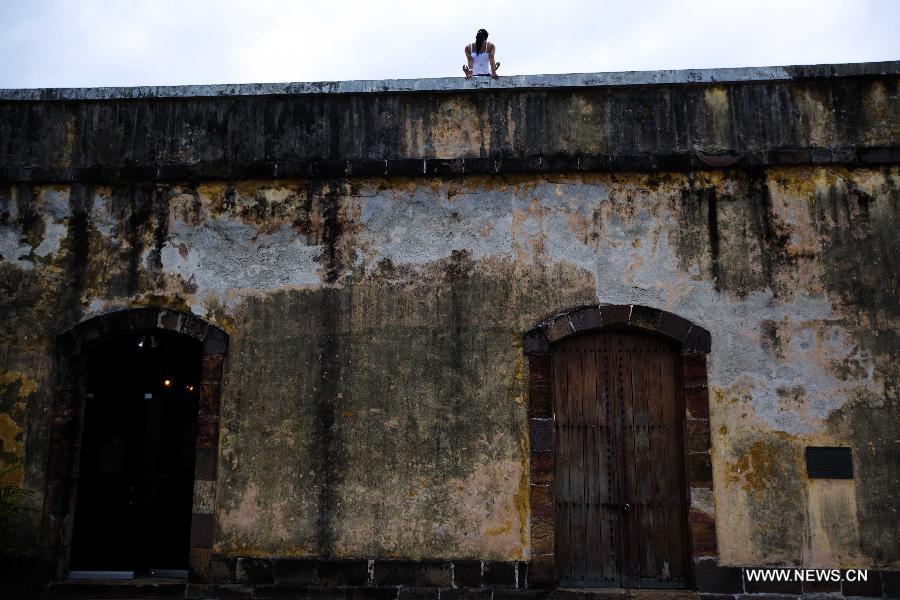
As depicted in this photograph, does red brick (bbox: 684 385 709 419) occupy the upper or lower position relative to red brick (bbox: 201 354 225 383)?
lower

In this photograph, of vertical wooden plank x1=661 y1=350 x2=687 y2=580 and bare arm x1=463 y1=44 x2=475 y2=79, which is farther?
bare arm x1=463 y1=44 x2=475 y2=79

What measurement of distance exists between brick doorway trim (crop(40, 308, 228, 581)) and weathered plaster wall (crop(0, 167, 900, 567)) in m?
0.12

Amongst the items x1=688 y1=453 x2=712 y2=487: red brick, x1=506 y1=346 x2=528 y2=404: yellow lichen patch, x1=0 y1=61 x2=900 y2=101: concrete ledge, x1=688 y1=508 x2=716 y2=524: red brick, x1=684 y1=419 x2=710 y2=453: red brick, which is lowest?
x1=688 y1=508 x2=716 y2=524: red brick

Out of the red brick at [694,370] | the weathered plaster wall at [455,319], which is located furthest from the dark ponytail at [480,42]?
the red brick at [694,370]

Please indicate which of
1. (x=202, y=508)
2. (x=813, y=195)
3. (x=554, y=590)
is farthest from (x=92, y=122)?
(x=813, y=195)

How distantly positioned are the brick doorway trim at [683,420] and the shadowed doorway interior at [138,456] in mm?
3126

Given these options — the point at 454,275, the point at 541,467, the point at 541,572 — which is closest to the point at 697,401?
the point at 541,467

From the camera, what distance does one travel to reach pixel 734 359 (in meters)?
6.52

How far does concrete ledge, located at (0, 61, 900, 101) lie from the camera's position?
22.5ft

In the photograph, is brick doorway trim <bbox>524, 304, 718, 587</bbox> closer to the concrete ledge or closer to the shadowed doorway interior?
the concrete ledge

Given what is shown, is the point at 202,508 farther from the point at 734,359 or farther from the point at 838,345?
the point at 838,345

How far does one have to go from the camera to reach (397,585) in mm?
6359

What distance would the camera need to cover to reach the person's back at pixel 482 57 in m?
8.18

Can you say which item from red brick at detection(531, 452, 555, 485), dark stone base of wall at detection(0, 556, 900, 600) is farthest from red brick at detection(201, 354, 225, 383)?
red brick at detection(531, 452, 555, 485)
